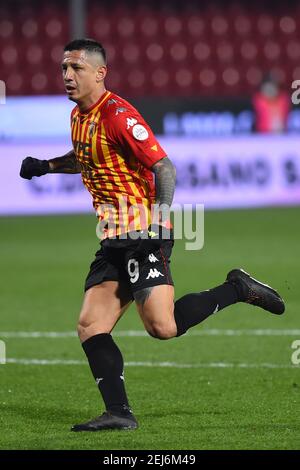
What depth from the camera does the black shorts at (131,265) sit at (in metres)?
5.62

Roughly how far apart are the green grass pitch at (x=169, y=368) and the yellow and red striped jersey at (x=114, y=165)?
1073 millimetres

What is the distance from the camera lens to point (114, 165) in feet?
18.7

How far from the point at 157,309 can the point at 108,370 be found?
0.40 metres

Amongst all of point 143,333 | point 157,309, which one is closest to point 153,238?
point 157,309

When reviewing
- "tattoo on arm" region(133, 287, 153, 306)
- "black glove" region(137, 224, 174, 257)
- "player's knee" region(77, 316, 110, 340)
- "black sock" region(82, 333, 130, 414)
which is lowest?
"black sock" region(82, 333, 130, 414)

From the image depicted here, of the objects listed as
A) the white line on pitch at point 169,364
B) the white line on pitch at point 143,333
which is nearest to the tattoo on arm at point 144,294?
the white line on pitch at point 169,364

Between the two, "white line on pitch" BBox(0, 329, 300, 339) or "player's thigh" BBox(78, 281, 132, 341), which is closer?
"player's thigh" BBox(78, 281, 132, 341)

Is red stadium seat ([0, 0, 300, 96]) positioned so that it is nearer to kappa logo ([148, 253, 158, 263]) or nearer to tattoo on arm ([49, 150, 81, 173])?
tattoo on arm ([49, 150, 81, 173])

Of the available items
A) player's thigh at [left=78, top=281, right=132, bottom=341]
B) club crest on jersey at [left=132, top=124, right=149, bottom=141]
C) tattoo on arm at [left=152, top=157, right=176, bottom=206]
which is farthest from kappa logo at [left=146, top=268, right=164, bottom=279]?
club crest on jersey at [left=132, top=124, right=149, bottom=141]

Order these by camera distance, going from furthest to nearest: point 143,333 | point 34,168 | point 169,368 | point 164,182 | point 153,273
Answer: point 143,333, point 169,368, point 34,168, point 153,273, point 164,182

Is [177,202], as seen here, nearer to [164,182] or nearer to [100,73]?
[100,73]

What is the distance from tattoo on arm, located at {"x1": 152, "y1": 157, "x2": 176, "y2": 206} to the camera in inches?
217

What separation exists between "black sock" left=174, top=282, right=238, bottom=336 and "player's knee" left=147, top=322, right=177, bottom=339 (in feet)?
0.26
